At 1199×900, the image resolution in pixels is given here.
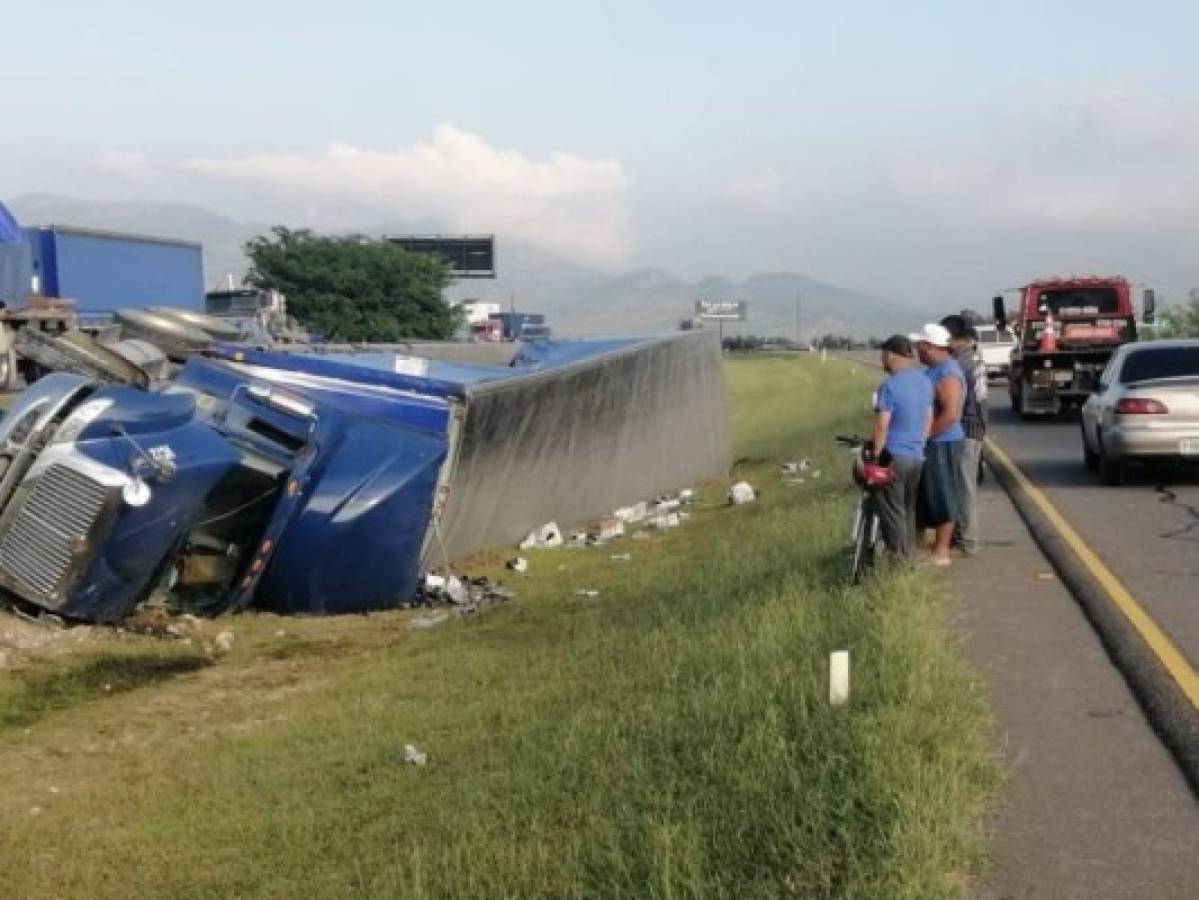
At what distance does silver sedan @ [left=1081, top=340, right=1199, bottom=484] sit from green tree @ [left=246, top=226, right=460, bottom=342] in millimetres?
48692

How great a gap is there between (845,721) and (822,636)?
5.37 ft

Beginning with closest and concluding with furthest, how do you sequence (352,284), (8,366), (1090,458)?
(1090,458) → (8,366) → (352,284)

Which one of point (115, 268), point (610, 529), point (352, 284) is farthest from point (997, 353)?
point (352, 284)

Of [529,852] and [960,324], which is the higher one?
[960,324]

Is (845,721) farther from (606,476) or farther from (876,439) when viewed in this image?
(606,476)

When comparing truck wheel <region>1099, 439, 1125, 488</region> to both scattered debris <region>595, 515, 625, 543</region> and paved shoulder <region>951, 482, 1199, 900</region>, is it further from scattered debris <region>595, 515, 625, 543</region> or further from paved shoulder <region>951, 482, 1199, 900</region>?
paved shoulder <region>951, 482, 1199, 900</region>

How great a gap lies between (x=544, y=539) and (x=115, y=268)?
1486 centimetres

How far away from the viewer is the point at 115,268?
27094 mm

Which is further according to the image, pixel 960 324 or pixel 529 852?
pixel 960 324

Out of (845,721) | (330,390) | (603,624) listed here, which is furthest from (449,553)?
(845,721)

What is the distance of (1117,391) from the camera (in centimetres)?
1578

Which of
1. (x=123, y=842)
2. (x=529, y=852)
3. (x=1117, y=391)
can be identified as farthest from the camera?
(x=1117, y=391)

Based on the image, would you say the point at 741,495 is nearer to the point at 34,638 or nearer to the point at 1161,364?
the point at 1161,364

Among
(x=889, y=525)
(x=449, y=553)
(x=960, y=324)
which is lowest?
(x=449, y=553)
